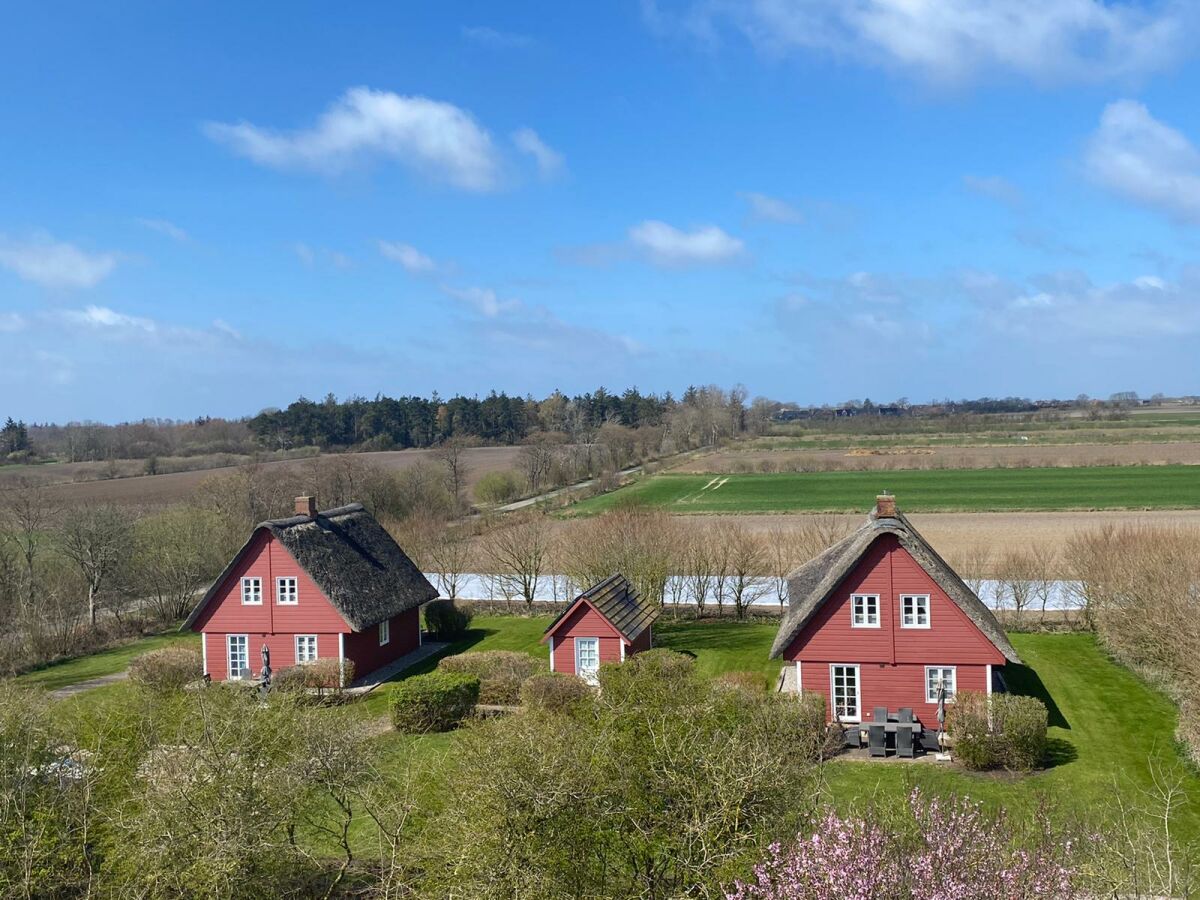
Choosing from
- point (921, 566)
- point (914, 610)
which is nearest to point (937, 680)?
point (914, 610)

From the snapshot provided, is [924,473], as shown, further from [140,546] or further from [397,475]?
A: [140,546]

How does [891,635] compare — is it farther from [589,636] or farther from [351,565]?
[351,565]

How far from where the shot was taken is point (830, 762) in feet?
65.7

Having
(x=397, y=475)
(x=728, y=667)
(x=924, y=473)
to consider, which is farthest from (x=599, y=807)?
(x=924, y=473)

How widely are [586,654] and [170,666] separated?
11.9 metres

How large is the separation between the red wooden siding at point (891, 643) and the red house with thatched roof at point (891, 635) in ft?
0.08

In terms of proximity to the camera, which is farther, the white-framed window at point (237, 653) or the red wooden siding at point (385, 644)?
the white-framed window at point (237, 653)

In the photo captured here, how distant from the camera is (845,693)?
2353cm

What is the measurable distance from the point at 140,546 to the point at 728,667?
89.8 ft

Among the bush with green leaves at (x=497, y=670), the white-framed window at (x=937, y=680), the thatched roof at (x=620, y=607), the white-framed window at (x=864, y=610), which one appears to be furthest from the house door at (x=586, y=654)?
the white-framed window at (x=937, y=680)

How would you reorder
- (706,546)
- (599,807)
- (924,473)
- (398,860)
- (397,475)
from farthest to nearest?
(924,473), (397,475), (706,546), (398,860), (599,807)

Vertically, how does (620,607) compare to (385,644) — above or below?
above

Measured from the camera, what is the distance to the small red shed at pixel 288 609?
2878 cm

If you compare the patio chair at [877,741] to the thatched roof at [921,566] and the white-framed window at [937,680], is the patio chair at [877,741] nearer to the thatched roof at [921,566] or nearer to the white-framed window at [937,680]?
the white-framed window at [937,680]
